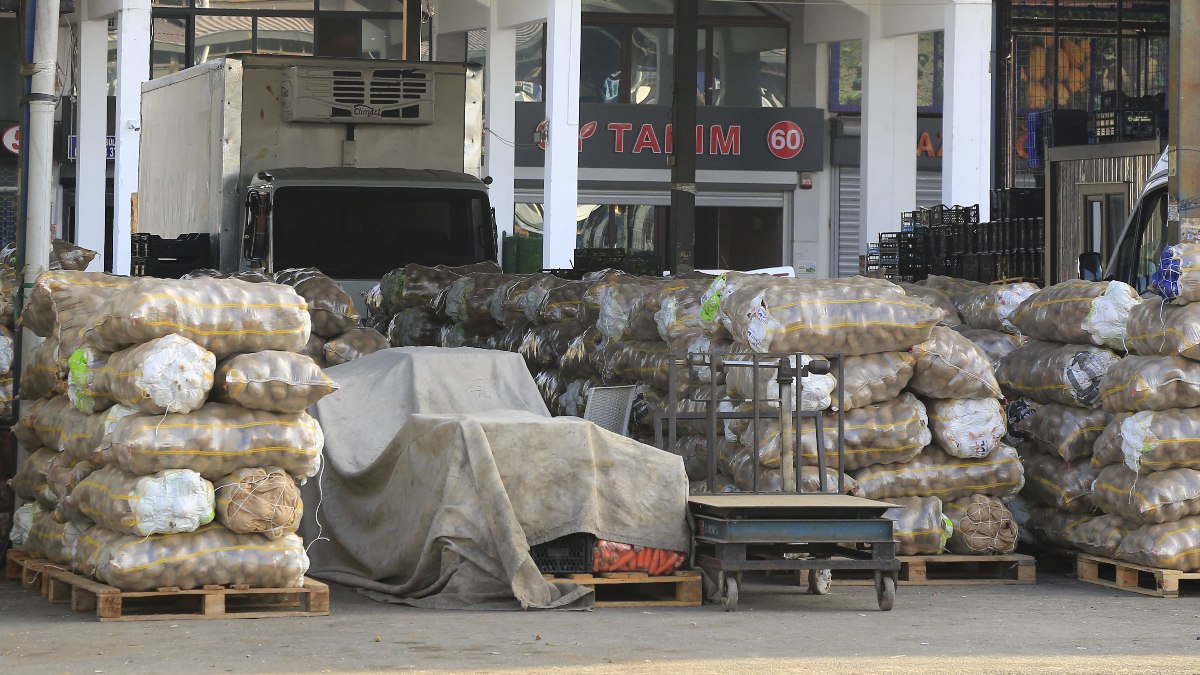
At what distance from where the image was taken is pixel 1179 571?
34.2 ft

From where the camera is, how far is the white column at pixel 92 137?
965 inches

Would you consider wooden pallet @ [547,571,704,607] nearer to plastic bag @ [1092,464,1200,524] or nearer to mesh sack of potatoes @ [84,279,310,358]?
mesh sack of potatoes @ [84,279,310,358]

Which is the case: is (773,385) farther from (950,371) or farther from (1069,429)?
(1069,429)

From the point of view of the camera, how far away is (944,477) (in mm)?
11086

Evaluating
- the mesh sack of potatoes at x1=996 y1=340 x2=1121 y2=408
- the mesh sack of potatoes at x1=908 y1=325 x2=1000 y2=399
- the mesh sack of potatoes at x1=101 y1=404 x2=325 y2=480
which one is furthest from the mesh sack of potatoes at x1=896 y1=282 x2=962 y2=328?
the mesh sack of potatoes at x1=101 y1=404 x2=325 y2=480

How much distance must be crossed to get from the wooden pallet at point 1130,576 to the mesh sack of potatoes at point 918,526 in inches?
37.7

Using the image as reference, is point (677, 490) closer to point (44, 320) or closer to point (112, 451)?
point (112, 451)

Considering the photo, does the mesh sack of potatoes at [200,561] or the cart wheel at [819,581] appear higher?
the mesh sack of potatoes at [200,561]

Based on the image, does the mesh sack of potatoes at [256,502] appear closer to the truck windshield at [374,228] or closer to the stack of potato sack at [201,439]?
the stack of potato sack at [201,439]

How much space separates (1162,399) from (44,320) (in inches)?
259

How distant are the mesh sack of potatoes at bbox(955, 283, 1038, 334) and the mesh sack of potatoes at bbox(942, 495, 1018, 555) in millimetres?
1889

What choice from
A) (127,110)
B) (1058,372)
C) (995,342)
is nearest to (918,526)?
(1058,372)

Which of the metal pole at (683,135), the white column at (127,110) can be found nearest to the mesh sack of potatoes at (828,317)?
the metal pole at (683,135)

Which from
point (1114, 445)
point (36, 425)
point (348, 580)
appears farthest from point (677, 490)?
point (36, 425)
